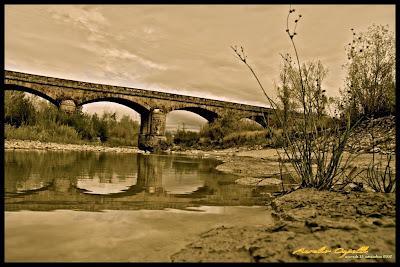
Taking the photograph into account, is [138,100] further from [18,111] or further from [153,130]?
[18,111]

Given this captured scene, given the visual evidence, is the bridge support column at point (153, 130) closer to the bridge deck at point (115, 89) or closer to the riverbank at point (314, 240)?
the bridge deck at point (115, 89)

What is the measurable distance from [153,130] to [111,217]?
818 inches

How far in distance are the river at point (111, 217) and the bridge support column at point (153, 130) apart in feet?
61.3

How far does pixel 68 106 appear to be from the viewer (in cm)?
1858

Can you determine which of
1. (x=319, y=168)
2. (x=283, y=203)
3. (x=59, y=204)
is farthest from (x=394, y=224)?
(x=59, y=204)

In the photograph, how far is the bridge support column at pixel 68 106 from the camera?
18.3 m

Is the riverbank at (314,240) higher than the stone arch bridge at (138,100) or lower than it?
lower

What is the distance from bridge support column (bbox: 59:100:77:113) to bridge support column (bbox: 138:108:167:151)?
5561mm

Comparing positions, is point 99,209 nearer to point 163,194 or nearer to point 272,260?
point 163,194

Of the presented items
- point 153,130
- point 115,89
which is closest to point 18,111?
point 115,89

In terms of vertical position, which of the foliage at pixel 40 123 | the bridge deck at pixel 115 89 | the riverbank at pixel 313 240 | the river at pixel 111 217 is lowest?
the river at pixel 111 217

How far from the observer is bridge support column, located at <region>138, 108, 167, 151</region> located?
2197 cm

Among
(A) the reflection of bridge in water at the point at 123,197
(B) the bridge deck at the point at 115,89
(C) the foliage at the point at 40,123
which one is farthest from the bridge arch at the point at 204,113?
(A) the reflection of bridge in water at the point at 123,197

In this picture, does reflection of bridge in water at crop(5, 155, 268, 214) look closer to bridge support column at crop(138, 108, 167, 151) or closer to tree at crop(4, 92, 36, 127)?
tree at crop(4, 92, 36, 127)
